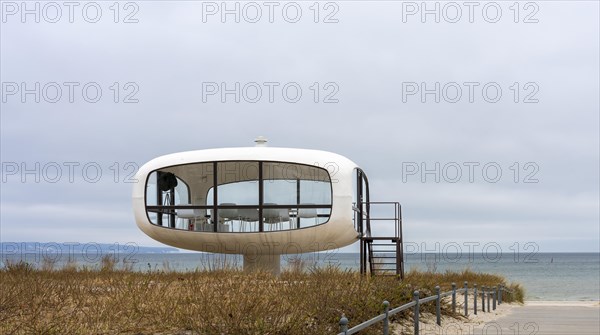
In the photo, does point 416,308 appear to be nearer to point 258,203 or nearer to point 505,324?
point 505,324

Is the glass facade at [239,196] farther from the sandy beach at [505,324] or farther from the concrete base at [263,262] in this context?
the sandy beach at [505,324]

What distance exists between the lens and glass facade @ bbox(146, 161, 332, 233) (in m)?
22.2

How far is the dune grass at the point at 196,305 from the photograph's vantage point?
10820mm

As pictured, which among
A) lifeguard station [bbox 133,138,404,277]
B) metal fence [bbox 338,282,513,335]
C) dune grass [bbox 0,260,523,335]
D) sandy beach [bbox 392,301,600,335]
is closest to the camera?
metal fence [bbox 338,282,513,335]

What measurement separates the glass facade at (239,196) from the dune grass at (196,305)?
480 centimetres

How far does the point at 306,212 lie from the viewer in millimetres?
22328

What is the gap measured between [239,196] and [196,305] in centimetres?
1034

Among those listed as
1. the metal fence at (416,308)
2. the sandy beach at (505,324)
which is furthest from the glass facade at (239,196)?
the sandy beach at (505,324)

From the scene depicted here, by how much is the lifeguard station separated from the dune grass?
4717 millimetres

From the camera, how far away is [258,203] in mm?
22141

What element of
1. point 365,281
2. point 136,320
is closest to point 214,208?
point 365,281

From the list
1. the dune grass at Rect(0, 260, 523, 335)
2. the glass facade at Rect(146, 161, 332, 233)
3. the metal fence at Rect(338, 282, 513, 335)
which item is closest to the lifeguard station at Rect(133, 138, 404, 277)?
the glass facade at Rect(146, 161, 332, 233)

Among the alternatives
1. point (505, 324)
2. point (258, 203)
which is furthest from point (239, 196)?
point (505, 324)

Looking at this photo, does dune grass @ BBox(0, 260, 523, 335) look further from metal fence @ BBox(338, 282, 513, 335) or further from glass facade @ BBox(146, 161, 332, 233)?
glass facade @ BBox(146, 161, 332, 233)
